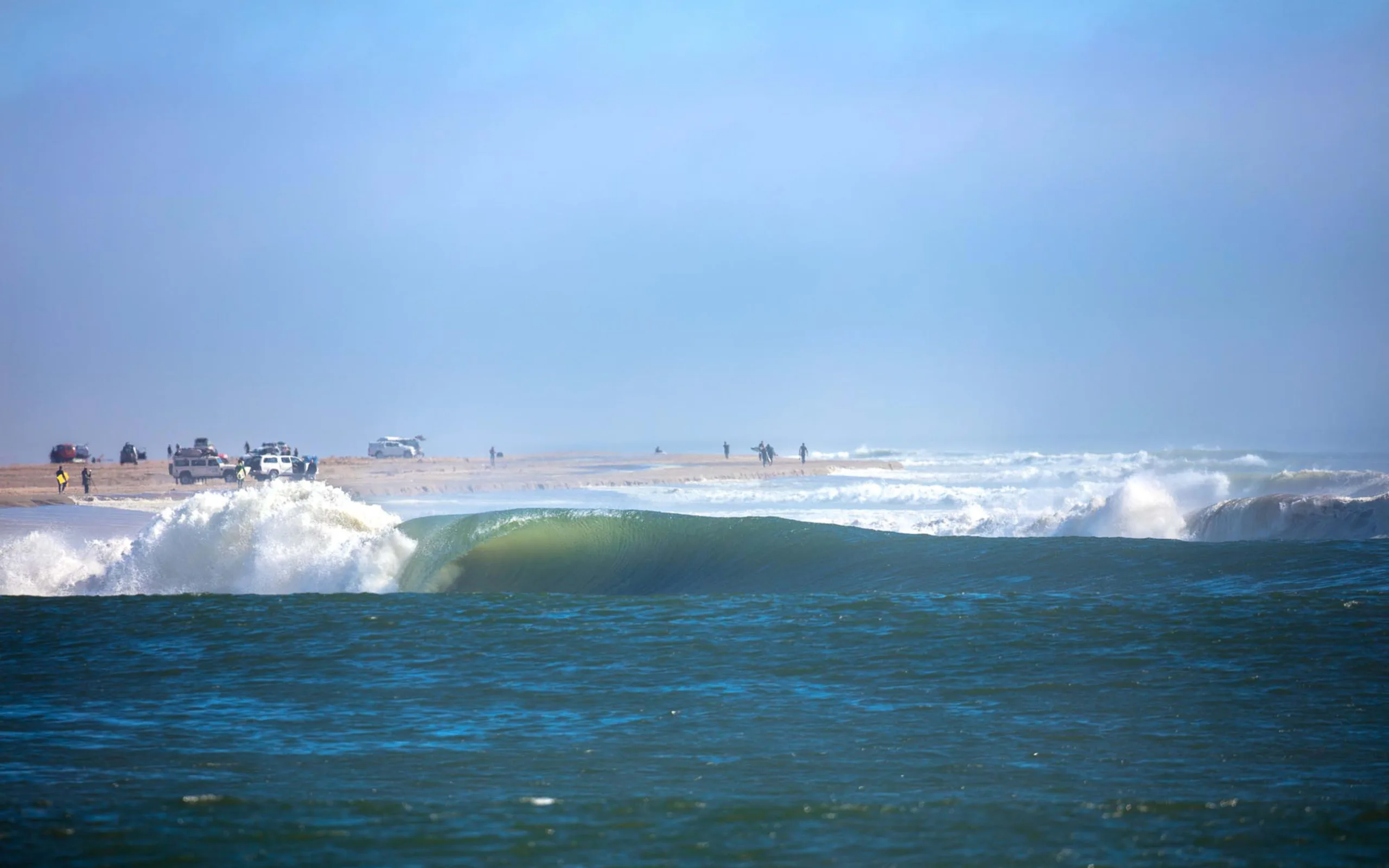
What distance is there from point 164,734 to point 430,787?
2.68m

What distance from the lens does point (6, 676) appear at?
10.8m

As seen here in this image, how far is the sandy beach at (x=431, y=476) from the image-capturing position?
49.1 m

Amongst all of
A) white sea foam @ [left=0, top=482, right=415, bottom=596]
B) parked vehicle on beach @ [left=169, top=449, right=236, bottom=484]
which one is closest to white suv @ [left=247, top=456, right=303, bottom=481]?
parked vehicle on beach @ [left=169, top=449, right=236, bottom=484]

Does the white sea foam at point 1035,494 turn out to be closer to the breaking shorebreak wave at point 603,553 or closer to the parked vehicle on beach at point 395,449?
the breaking shorebreak wave at point 603,553

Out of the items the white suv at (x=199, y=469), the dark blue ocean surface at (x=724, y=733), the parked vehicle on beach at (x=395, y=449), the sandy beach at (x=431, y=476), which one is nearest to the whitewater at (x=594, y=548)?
the dark blue ocean surface at (x=724, y=733)

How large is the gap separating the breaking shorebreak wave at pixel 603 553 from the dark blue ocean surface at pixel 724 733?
2.29 m

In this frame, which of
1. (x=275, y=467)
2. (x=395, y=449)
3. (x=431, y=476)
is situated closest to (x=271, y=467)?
(x=275, y=467)

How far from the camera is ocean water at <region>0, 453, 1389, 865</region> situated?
237 inches

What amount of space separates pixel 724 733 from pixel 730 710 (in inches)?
28.1

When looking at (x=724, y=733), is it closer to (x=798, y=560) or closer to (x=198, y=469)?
(x=798, y=560)

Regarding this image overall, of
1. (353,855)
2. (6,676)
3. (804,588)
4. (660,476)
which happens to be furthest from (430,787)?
(660,476)

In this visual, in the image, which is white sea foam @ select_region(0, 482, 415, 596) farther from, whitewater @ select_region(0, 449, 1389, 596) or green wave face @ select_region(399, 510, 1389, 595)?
green wave face @ select_region(399, 510, 1389, 595)

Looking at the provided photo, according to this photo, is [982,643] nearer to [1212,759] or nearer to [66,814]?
[1212,759]

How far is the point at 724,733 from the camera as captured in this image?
813 centimetres
